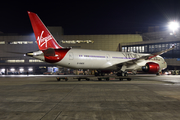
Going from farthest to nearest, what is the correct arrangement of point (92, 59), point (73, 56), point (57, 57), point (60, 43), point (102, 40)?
point (102, 40) → point (60, 43) → point (92, 59) → point (73, 56) → point (57, 57)

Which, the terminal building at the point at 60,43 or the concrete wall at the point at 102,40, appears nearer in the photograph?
the terminal building at the point at 60,43

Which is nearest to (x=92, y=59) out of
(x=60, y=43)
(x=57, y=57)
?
(x=57, y=57)

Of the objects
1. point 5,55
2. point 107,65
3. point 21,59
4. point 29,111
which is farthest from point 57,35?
point 29,111

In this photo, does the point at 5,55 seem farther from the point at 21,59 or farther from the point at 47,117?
the point at 47,117

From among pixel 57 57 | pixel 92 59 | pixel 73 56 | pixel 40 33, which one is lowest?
pixel 92 59

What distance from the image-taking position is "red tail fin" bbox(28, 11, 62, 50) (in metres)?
25.6

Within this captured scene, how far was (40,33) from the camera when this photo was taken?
26156 millimetres

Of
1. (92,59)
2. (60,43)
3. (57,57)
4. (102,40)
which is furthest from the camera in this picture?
(102,40)

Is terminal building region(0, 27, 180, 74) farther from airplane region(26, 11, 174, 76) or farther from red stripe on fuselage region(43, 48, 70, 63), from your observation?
red stripe on fuselage region(43, 48, 70, 63)

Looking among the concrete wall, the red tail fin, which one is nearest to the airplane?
the red tail fin

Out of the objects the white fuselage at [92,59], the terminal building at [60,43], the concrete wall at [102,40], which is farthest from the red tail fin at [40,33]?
the concrete wall at [102,40]

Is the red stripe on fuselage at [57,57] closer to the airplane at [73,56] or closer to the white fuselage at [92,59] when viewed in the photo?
the airplane at [73,56]

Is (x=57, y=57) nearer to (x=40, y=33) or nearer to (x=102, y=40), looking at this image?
(x=40, y=33)

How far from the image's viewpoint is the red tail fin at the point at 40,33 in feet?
84.1
